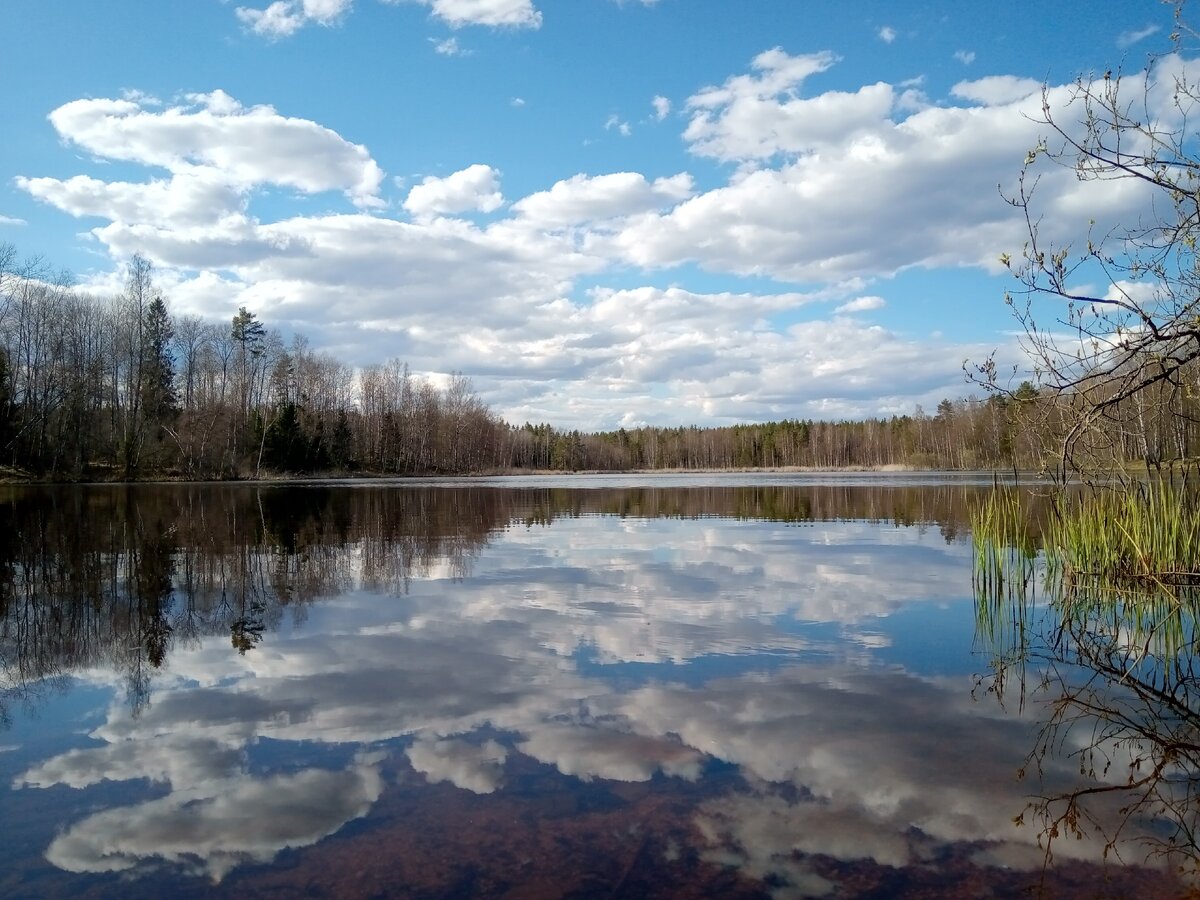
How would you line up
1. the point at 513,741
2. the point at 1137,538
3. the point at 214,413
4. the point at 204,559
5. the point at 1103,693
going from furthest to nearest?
the point at 214,413 < the point at 204,559 < the point at 1137,538 < the point at 1103,693 < the point at 513,741

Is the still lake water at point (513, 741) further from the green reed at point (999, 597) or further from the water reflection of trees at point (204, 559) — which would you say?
the green reed at point (999, 597)

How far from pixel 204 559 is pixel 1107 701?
1498cm

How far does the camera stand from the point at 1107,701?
6.94 meters

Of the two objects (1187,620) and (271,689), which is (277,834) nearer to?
(271,689)

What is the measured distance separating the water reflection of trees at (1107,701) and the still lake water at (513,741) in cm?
19

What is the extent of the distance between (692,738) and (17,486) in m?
55.0

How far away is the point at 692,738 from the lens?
19.3ft

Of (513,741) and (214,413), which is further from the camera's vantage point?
(214,413)

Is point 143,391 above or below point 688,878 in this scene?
above

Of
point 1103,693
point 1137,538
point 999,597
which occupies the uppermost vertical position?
point 1137,538

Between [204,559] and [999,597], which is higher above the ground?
[999,597]

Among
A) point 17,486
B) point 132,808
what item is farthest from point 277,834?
point 17,486

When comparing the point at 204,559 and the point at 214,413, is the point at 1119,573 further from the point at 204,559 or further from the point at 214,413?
the point at 214,413

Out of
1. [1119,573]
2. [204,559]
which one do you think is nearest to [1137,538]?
[1119,573]
